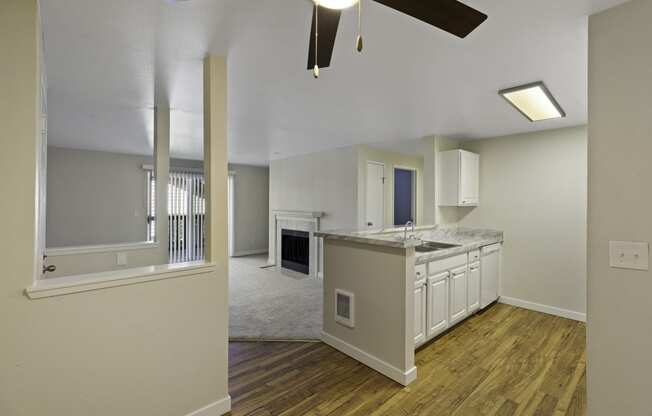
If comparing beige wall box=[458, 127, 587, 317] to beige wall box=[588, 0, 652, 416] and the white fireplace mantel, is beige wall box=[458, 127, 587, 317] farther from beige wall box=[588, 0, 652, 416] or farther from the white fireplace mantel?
the white fireplace mantel

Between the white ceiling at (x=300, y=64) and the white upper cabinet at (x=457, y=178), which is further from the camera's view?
the white upper cabinet at (x=457, y=178)

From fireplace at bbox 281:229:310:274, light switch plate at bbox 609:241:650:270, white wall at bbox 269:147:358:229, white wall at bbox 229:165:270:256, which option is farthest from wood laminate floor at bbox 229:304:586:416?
white wall at bbox 229:165:270:256

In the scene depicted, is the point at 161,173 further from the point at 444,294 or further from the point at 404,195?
the point at 404,195

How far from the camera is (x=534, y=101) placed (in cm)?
283

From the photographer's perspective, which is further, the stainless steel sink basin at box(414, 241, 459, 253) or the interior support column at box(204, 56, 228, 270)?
the stainless steel sink basin at box(414, 241, 459, 253)

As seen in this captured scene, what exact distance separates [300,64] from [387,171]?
3.97 metres

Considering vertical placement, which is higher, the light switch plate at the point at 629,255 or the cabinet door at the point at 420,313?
the light switch plate at the point at 629,255

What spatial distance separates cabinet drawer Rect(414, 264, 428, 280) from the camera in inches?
107

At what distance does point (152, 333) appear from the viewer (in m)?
1.80

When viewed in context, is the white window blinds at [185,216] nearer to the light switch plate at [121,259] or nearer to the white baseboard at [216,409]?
the light switch plate at [121,259]

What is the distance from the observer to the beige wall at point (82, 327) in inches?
53.3

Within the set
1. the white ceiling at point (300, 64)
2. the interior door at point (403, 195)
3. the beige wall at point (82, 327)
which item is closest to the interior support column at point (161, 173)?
the white ceiling at point (300, 64)

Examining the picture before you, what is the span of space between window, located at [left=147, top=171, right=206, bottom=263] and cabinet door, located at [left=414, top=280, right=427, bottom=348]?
5.41m

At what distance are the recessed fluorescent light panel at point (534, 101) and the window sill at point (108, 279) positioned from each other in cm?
274
